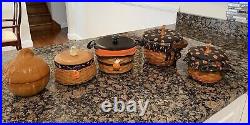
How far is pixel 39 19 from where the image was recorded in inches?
197

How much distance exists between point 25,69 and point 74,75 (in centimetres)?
15

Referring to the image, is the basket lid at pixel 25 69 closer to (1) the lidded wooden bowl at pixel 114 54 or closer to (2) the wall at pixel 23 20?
(1) the lidded wooden bowl at pixel 114 54

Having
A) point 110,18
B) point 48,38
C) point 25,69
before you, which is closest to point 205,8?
point 25,69

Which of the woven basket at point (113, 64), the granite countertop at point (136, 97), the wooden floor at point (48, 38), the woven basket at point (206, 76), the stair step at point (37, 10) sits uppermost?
the stair step at point (37, 10)

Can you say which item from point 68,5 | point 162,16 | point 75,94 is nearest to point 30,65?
point 75,94

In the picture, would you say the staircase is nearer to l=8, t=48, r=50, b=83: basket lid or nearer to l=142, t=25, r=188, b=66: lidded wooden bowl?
l=142, t=25, r=188, b=66: lidded wooden bowl

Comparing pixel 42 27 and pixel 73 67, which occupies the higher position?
pixel 73 67

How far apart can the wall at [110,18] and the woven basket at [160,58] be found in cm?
74

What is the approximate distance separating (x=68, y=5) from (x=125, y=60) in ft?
9.96

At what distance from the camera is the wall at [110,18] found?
1.80 meters

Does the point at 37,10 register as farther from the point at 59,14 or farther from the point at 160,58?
the point at 160,58

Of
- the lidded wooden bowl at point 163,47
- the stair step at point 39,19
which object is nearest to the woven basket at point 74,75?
the lidded wooden bowl at point 163,47

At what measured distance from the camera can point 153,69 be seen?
910mm

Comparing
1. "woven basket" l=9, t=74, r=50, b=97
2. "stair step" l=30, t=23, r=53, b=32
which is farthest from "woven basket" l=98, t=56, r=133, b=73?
"stair step" l=30, t=23, r=53, b=32
